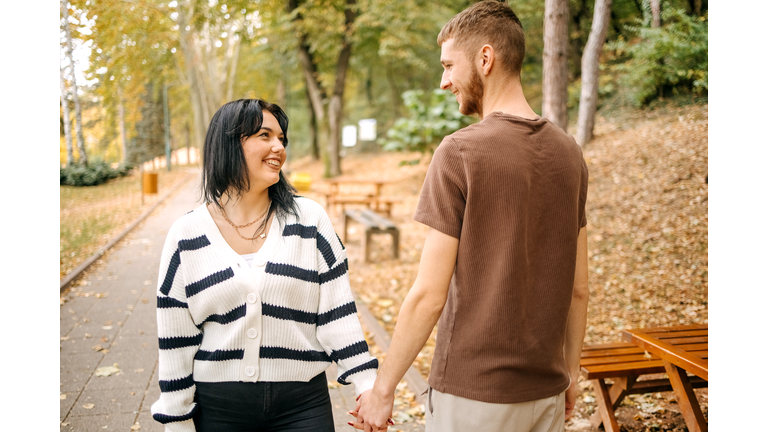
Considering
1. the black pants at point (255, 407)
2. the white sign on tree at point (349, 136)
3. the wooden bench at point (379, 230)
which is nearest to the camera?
the black pants at point (255, 407)

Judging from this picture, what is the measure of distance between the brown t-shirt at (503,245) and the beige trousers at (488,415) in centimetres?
3

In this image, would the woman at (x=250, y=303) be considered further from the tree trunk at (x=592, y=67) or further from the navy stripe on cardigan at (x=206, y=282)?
the tree trunk at (x=592, y=67)

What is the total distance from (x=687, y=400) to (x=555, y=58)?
3410mm

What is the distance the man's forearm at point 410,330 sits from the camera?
5.12 feet

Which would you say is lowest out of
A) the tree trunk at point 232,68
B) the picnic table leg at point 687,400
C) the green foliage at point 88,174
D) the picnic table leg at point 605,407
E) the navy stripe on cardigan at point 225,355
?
the picnic table leg at point 605,407

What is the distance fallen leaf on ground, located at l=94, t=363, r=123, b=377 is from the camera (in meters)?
4.20

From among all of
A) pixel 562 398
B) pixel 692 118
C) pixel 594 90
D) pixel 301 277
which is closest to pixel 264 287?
pixel 301 277

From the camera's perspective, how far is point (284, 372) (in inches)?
71.7

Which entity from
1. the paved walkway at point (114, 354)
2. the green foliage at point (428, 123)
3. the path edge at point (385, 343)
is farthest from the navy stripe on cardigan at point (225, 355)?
the green foliage at point (428, 123)

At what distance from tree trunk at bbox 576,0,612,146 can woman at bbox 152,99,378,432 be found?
23.1 feet

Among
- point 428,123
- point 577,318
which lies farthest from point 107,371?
point 428,123

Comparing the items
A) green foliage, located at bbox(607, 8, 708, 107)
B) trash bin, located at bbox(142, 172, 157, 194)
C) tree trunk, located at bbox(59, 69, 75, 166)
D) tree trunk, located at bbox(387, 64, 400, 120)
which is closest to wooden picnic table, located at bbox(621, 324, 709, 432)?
green foliage, located at bbox(607, 8, 708, 107)

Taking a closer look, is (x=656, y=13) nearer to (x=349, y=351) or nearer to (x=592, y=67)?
(x=592, y=67)
